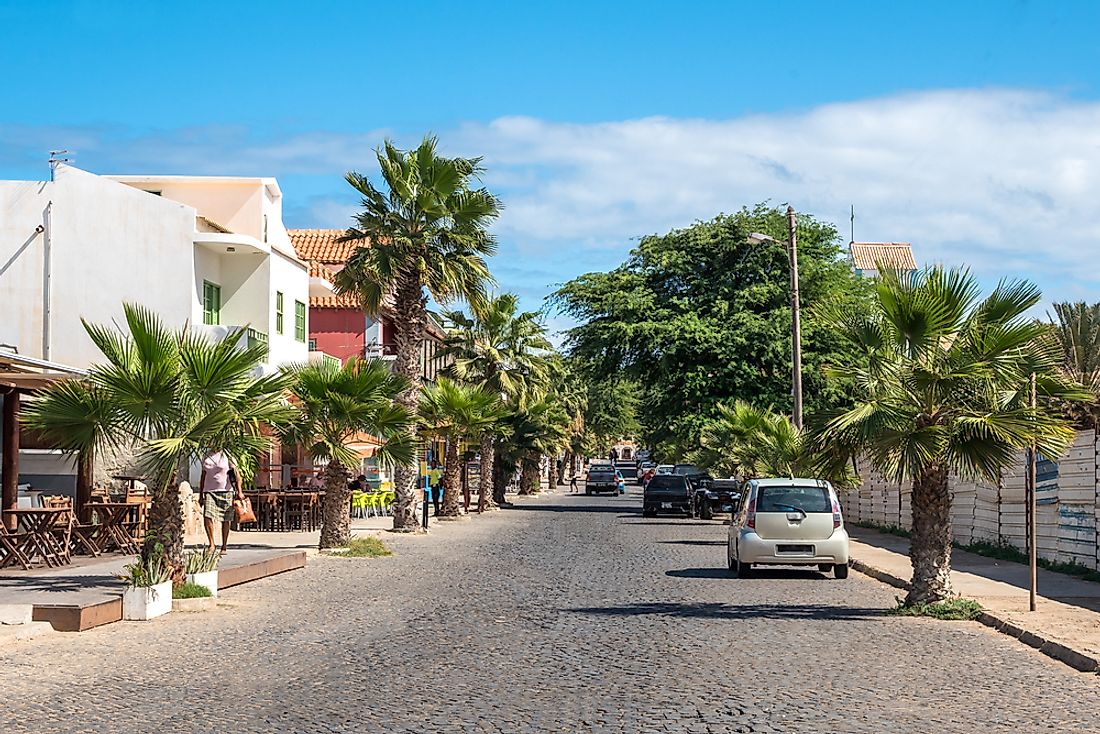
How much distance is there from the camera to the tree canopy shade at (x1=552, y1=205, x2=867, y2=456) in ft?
160

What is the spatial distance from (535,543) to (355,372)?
758 cm

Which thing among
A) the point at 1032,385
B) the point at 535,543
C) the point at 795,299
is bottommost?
the point at 535,543

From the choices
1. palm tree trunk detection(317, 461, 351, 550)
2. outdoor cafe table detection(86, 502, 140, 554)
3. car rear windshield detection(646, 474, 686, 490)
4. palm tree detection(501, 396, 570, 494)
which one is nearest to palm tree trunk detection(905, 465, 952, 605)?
outdoor cafe table detection(86, 502, 140, 554)

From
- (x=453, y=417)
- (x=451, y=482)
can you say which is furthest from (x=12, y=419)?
(x=451, y=482)

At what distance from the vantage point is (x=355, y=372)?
87.9 feet

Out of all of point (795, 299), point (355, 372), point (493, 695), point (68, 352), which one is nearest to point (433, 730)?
point (493, 695)

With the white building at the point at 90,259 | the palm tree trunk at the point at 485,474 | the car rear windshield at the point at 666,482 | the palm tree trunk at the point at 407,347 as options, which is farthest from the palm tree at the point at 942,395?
the palm tree trunk at the point at 485,474

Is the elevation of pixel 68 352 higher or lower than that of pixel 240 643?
higher

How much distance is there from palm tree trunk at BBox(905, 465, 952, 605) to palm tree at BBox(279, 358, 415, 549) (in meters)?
12.4

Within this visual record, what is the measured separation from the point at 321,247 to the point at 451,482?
1681 cm

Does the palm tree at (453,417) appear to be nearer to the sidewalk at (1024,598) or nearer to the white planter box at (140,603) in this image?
the sidewalk at (1024,598)

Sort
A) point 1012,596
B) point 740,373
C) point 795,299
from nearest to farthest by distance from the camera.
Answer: point 1012,596 → point 795,299 → point 740,373

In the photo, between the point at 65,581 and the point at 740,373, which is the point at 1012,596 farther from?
the point at 740,373

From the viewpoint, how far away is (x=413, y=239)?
35.2 m
